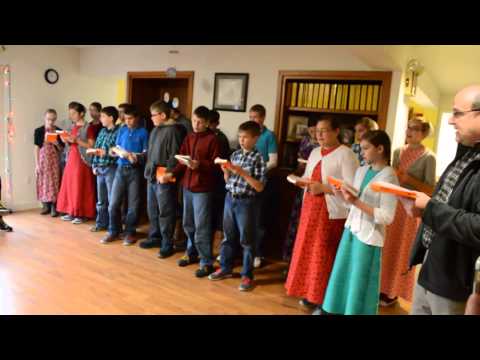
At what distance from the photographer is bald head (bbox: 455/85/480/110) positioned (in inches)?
51.5

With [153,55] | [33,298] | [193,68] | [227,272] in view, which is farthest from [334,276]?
[153,55]

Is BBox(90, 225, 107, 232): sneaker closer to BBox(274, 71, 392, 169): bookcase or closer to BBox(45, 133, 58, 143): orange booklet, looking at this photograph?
BBox(45, 133, 58, 143): orange booklet

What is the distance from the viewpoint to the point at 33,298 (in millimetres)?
2717

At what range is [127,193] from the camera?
4.16m

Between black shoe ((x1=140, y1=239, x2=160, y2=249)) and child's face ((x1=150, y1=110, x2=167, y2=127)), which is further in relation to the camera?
black shoe ((x1=140, y1=239, x2=160, y2=249))

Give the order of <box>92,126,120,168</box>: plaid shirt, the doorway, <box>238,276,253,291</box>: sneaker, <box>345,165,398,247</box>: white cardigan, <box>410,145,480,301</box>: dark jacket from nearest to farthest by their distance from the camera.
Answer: <box>410,145,480,301</box>: dark jacket, <box>345,165,398,247</box>: white cardigan, <box>238,276,253,291</box>: sneaker, <box>92,126,120,168</box>: plaid shirt, the doorway

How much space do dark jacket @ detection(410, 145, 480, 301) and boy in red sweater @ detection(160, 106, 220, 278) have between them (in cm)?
212

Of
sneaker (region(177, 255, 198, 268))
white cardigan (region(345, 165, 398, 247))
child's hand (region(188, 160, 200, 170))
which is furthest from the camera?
sneaker (region(177, 255, 198, 268))

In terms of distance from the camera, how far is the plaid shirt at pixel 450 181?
1.40 metres

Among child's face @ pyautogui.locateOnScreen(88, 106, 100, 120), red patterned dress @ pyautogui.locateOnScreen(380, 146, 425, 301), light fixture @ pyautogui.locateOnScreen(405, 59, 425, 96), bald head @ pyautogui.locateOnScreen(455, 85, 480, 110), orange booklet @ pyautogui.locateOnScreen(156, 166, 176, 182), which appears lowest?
red patterned dress @ pyautogui.locateOnScreen(380, 146, 425, 301)

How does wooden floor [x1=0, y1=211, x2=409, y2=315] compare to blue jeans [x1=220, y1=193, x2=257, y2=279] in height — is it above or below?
below

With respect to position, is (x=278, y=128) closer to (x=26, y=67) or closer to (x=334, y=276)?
(x=334, y=276)

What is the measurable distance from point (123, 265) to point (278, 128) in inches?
80.1

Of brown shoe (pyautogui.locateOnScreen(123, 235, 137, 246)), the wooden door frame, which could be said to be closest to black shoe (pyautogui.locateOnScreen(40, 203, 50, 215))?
brown shoe (pyautogui.locateOnScreen(123, 235, 137, 246))
